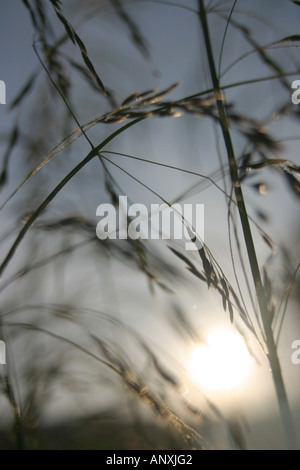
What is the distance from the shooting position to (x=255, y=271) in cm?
77

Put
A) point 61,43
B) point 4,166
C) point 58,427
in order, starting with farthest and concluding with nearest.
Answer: point 58,427
point 61,43
point 4,166

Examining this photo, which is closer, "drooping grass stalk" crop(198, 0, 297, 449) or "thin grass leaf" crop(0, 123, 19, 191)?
"drooping grass stalk" crop(198, 0, 297, 449)

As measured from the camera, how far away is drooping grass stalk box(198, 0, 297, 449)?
703mm

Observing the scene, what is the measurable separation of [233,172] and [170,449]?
509mm

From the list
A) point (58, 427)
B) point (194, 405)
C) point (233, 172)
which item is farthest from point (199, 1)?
point (58, 427)

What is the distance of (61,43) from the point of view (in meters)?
0.96

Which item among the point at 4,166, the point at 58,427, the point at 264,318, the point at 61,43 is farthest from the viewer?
the point at 58,427

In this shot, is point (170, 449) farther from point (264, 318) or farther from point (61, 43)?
point (61, 43)

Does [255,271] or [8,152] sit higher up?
[8,152]

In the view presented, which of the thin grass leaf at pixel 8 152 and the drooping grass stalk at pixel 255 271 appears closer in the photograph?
the drooping grass stalk at pixel 255 271

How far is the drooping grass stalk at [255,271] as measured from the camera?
0.70 meters

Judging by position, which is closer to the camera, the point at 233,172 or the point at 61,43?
the point at 233,172
